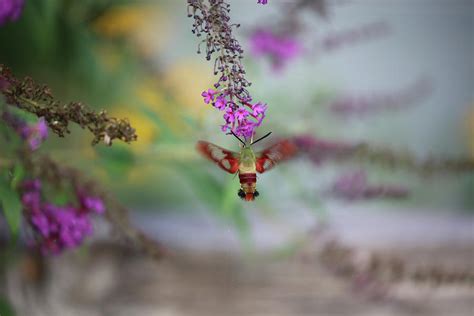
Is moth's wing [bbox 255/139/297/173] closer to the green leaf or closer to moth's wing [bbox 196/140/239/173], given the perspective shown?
moth's wing [bbox 196/140/239/173]

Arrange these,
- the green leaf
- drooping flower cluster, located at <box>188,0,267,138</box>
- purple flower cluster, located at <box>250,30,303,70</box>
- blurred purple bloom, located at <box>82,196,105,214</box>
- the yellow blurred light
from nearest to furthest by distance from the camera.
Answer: drooping flower cluster, located at <box>188,0,267,138</box> → the green leaf → blurred purple bloom, located at <box>82,196,105,214</box> → purple flower cluster, located at <box>250,30,303,70</box> → the yellow blurred light

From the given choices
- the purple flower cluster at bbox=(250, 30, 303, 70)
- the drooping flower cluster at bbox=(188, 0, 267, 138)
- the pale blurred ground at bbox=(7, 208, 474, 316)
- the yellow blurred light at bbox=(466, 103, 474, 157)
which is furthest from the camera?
the yellow blurred light at bbox=(466, 103, 474, 157)

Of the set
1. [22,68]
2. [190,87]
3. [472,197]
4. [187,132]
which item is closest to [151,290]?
[187,132]

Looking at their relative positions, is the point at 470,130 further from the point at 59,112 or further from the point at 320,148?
the point at 59,112

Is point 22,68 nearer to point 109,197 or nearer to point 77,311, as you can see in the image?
point 77,311

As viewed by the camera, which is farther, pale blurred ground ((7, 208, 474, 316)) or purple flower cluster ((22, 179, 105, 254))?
pale blurred ground ((7, 208, 474, 316))

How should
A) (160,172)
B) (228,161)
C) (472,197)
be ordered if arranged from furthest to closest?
1. (472,197)
2. (160,172)
3. (228,161)

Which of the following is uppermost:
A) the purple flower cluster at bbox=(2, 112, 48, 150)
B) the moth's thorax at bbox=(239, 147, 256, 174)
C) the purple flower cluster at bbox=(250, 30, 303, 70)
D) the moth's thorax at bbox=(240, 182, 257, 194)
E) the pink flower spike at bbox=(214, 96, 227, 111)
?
the purple flower cluster at bbox=(250, 30, 303, 70)

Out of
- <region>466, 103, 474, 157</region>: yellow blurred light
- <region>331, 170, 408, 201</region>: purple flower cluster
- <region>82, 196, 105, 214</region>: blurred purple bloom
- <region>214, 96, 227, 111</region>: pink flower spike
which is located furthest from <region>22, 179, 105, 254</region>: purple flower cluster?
<region>466, 103, 474, 157</region>: yellow blurred light

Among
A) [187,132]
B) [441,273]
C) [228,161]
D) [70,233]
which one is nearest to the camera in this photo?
[228,161]
